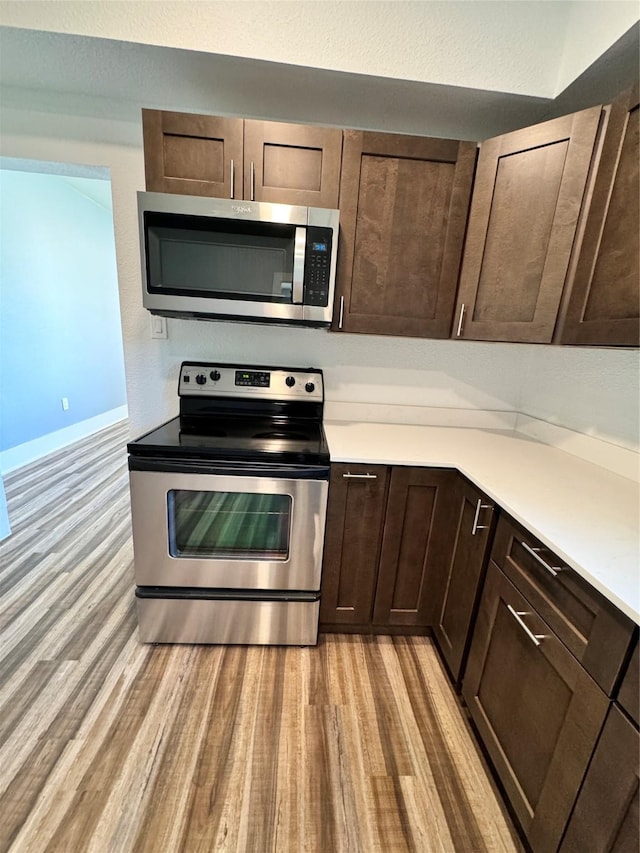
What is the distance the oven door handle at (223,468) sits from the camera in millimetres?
1371

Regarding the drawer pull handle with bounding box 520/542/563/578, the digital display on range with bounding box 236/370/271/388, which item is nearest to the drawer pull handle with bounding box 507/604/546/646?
the drawer pull handle with bounding box 520/542/563/578

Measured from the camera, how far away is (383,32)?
1357 millimetres

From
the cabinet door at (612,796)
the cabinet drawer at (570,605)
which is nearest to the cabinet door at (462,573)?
the cabinet drawer at (570,605)

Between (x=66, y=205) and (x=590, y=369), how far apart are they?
5.24 m

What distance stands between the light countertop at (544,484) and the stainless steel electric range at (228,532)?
245 millimetres

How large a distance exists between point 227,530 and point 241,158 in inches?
60.4

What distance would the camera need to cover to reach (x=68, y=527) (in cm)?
247

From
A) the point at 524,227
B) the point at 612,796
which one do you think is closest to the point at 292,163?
the point at 524,227

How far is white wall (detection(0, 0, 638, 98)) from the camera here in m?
1.27

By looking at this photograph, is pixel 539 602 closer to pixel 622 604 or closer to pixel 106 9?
pixel 622 604

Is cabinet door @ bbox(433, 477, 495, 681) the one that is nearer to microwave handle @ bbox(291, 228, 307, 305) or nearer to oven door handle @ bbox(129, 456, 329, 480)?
oven door handle @ bbox(129, 456, 329, 480)

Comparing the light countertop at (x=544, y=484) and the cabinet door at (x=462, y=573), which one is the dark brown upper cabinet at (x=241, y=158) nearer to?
the light countertop at (x=544, y=484)

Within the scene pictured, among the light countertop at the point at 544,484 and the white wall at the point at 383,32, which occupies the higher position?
the white wall at the point at 383,32

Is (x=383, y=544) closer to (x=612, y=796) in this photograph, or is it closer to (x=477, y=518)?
(x=477, y=518)
